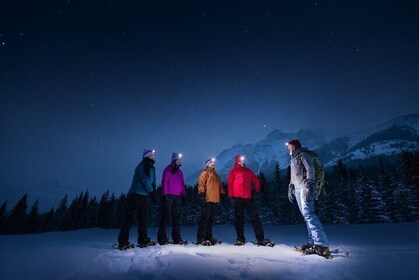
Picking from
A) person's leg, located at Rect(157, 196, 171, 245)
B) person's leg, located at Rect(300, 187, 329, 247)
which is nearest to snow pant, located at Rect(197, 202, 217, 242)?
person's leg, located at Rect(157, 196, 171, 245)

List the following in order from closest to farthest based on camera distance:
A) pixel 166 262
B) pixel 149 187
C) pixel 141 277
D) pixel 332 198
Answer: pixel 141 277, pixel 166 262, pixel 149 187, pixel 332 198

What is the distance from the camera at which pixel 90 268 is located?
4.54m

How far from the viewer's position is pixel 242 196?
809 cm

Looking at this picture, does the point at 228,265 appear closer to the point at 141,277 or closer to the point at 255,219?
the point at 141,277

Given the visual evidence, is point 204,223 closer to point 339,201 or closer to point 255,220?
point 255,220

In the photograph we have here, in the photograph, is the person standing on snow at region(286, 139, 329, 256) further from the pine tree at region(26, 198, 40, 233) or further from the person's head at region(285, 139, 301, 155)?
the pine tree at region(26, 198, 40, 233)

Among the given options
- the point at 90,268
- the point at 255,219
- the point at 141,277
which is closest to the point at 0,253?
the point at 90,268

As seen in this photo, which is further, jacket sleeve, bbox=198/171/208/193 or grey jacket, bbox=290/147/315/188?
jacket sleeve, bbox=198/171/208/193

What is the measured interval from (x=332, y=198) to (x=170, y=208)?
207ft

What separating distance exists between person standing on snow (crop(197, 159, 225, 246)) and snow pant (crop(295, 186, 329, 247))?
2760mm

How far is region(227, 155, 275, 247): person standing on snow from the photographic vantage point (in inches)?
303

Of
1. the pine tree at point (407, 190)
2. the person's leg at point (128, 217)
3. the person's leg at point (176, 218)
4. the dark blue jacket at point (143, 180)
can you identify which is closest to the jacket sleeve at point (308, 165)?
the person's leg at point (176, 218)

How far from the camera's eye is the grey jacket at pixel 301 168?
254 inches

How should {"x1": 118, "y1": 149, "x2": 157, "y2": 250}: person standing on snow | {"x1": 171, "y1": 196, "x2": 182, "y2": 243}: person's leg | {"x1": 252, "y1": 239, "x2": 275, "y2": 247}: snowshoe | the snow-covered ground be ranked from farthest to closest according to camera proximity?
{"x1": 171, "y1": 196, "x2": 182, "y2": 243}: person's leg < {"x1": 252, "y1": 239, "x2": 275, "y2": 247}: snowshoe < {"x1": 118, "y1": 149, "x2": 157, "y2": 250}: person standing on snow < the snow-covered ground
